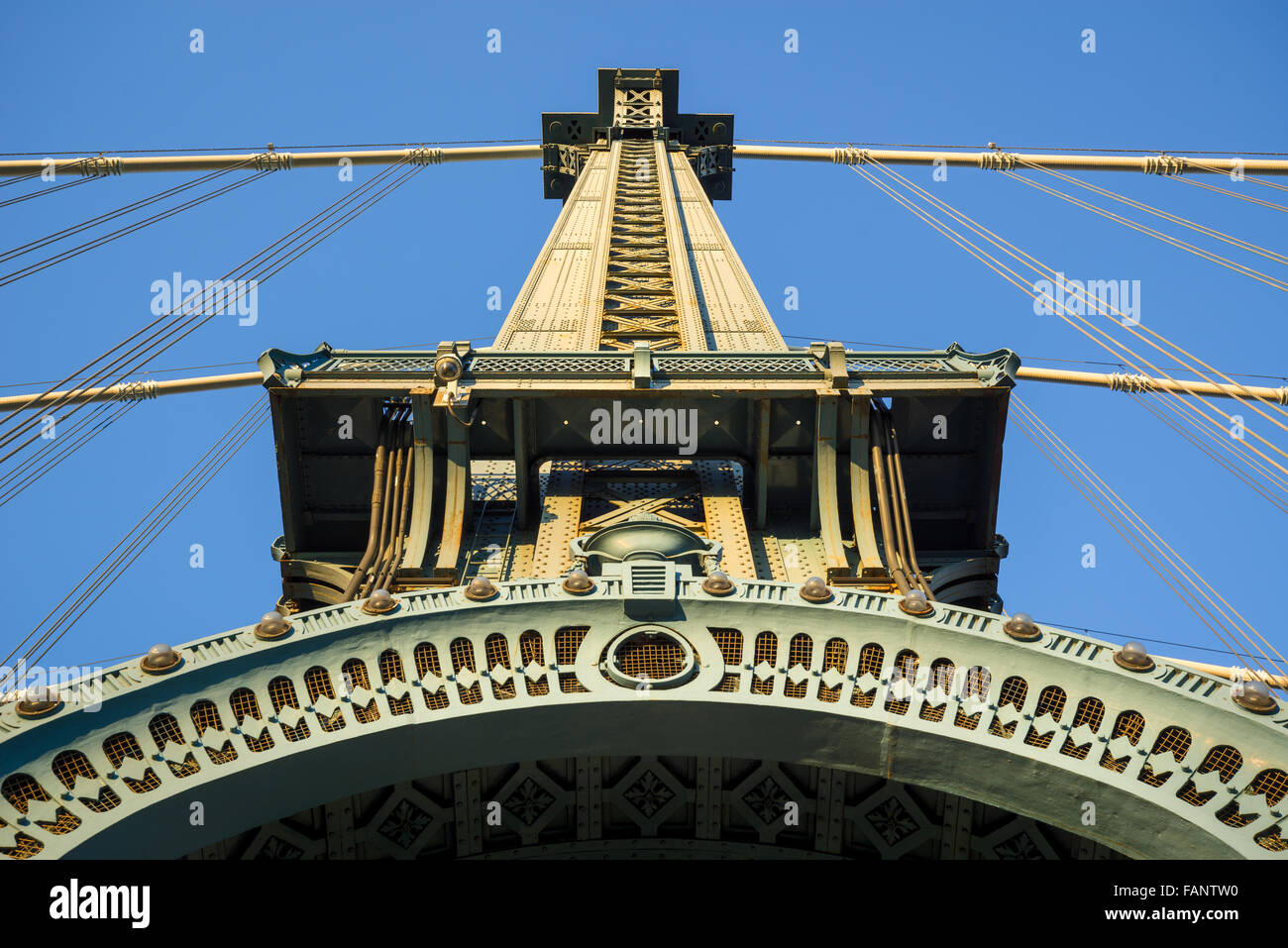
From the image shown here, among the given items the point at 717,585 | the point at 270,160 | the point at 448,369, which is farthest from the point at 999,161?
the point at 717,585

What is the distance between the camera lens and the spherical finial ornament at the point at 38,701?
12188mm

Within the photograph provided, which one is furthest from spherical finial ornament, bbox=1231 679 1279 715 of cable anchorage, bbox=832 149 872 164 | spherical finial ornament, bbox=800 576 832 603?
cable anchorage, bbox=832 149 872 164

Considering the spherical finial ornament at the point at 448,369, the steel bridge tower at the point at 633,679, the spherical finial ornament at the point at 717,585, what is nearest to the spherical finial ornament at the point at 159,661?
the steel bridge tower at the point at 633,679

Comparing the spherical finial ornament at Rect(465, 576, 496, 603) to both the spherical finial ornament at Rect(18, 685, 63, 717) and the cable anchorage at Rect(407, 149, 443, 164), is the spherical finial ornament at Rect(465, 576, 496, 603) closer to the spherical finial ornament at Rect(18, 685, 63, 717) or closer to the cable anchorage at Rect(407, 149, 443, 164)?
the spherical finial ornament at Rect(18, 685, 63, 717)

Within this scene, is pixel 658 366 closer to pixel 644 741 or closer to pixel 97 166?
pixel 644 741

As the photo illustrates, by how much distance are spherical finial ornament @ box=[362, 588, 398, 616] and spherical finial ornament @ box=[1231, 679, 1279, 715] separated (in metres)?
9.57

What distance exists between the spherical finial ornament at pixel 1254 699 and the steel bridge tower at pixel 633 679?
155mm

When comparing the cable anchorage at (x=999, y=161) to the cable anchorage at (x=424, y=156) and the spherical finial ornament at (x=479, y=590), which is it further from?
the spherical finial ornament at (x=479, y=590)

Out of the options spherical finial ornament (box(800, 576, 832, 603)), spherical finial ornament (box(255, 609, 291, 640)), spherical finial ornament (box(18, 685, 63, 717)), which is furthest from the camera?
spherical finial ornament (box(800, 576, 832, 603))

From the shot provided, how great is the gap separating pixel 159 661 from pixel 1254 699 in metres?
11.8

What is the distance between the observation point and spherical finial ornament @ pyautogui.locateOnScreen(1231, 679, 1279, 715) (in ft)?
40.8
